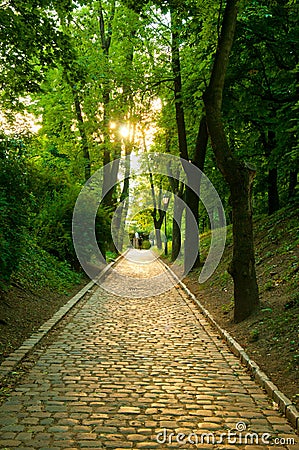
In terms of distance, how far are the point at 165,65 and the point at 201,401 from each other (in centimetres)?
1672

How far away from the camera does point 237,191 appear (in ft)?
29.8

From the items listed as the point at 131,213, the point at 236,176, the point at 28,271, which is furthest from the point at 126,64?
the point at 131,213

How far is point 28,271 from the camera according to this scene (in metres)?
13.1

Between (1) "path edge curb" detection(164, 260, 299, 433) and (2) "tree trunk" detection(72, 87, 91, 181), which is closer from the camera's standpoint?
(1) "path edge curb" detection(164, 260, 299, 433)

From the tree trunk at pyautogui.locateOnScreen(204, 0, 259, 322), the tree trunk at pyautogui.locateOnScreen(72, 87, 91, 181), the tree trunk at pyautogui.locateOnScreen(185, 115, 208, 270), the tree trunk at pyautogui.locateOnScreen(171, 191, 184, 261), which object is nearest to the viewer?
the tree trunk at pyautogui.locateOnScreen(204, 0, 259, 322)

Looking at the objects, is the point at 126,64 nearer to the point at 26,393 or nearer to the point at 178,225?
the point at 178,225

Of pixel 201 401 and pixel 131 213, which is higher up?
pixel 131 213

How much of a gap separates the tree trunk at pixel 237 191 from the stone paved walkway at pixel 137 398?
3.47ft

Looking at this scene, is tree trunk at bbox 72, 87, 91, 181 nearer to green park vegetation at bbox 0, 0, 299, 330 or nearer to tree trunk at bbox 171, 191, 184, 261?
green park vegetation at bbox 0, 0, 299, 330

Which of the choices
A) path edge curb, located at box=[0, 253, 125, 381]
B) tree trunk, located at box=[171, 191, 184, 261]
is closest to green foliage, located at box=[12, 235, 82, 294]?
path edge curb, located at box=[0, 253, 125, 381]

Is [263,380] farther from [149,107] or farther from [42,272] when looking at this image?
[149,107]
